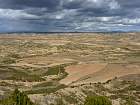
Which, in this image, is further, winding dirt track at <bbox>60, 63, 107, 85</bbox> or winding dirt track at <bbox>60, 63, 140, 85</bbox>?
winding dirt track at <bbox>60, 63, 107, 85</bbox>

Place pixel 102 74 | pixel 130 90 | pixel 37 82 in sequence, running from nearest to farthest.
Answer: pixel 130 90
pixel 37 82
pixel 102 74

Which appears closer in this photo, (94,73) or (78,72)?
(94,73)

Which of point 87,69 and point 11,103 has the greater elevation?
point 11,103

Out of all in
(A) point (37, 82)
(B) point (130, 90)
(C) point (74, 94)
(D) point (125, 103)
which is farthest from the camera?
(A) point (37, 82)

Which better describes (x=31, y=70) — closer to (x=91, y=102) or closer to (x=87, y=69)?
(x=87, y=69)

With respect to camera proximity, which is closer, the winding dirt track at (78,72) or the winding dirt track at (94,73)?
the winding dirt track at (94,73)

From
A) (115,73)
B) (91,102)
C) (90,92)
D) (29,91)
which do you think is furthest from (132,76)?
(91,102)

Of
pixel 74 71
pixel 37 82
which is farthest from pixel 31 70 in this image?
pixel 37 82

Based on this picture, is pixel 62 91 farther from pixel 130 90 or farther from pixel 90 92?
pixel 130 90

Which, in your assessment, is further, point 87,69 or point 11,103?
point 87,69
